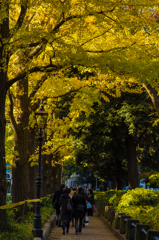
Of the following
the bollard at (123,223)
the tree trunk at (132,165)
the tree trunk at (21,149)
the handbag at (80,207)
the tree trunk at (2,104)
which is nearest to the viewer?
the tree trunk at (2,104)

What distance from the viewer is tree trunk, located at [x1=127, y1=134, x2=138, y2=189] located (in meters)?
27.1

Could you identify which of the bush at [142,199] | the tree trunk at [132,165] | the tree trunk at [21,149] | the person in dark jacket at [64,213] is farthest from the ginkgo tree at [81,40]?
the tree trunk at [132,165]

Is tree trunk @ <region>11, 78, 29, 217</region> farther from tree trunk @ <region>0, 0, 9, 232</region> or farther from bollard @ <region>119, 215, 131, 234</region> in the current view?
tree trunk @ <region>0, 0, 9, 232</region>

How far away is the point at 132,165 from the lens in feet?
89.3

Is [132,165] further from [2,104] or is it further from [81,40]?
[2,104]

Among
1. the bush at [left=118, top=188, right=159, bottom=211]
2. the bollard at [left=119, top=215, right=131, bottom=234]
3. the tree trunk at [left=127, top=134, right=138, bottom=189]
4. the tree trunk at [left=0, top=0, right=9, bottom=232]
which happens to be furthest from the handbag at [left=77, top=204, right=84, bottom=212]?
the tree trunk at [left=127, top=134, right=138, bottom=189]

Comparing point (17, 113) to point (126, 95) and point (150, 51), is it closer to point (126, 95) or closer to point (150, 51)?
point (150, 51)

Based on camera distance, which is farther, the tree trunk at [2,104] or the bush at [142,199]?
the bush at [142,199]

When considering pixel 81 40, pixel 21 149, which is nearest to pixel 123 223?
pixel 21 149

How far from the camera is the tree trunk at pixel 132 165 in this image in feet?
89.0

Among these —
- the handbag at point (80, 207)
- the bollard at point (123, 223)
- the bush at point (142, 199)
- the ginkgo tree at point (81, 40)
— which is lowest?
the bollard at point (123, 223)

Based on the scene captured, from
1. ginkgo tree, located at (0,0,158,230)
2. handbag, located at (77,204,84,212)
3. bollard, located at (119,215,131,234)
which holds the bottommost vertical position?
bollard, located at (119,215,131,234)

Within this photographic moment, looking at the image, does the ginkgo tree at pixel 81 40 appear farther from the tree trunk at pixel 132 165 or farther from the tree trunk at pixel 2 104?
the tree trunk at pixel 132 165

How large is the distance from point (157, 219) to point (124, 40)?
5.98 m
